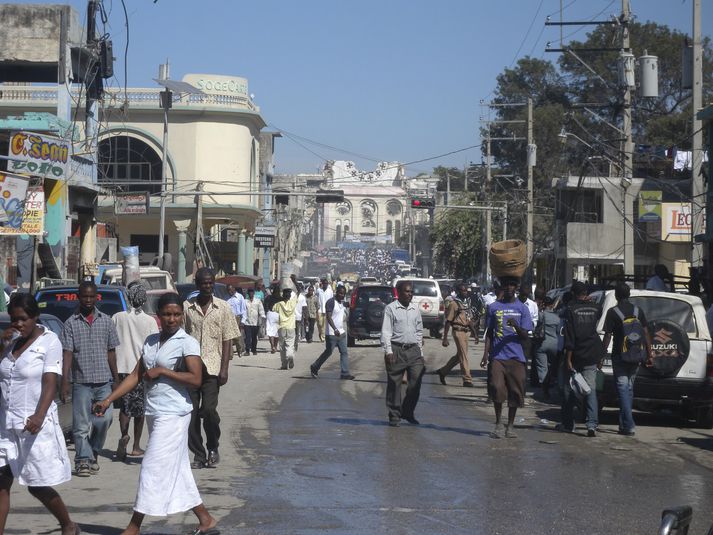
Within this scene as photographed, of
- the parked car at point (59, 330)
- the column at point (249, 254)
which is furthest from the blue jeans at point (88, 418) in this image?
the column at point (249, 254)

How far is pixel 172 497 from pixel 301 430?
6173 millimetres

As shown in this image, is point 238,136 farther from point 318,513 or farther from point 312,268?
point 312,268

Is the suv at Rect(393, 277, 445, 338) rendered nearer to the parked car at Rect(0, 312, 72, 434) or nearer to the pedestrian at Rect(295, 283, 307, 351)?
the pedestrian at Rect(295, 283, 307, 351)

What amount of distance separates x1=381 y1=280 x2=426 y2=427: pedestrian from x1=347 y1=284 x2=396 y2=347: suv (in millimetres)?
18320

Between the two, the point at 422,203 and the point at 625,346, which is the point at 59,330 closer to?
the point at 625,346

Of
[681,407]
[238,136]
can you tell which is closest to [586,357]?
[681,407]

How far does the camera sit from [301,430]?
1331 cm

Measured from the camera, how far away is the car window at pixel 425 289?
3691 cm

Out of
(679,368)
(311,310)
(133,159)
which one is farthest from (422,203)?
(679,368)

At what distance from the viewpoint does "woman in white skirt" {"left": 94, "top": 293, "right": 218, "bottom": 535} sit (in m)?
7.16

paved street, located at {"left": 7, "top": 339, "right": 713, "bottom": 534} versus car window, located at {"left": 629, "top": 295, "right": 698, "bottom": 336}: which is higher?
car window, located at {"left": 629, "top": 295, "right": 698, "bottom": 336}

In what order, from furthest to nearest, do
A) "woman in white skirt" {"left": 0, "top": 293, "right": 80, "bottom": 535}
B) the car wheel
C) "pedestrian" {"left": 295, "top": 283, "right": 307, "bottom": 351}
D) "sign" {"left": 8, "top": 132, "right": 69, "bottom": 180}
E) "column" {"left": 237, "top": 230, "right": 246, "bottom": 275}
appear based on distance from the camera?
1. "column" {"left": 237, "top": 230, "right": 246, "bottom": 275}
2. "pedestrian" {"left": 295, "top": 283, "right": 307, "bottom": 351}
3. "sign" {"left": 8, "top": 132, "right": 69, "bottom": 180}
4. the car wheel
5. "woman in white skirt" {"left": 0, "top": 293, "right": 80, "bottom": 535}

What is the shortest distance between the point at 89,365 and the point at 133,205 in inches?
1194

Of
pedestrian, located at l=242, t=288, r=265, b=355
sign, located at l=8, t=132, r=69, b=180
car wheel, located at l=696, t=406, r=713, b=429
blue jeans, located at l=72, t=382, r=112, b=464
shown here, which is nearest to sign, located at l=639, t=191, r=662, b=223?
pedestrian, located at l=242, t=288, r=265, b=355
